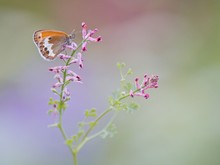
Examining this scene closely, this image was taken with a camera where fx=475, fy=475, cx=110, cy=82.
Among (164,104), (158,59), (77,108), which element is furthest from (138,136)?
(158,59)

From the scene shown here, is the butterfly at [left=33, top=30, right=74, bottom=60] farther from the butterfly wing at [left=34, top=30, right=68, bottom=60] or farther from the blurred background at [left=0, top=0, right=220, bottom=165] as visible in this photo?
the blurred background at [left=0, top=0, right=220, bottom=165]

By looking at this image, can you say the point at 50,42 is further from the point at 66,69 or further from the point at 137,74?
the point at 137,74

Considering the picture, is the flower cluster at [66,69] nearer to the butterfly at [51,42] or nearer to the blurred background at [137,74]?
the butterfly at [51,42]

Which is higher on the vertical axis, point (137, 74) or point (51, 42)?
point (137, 74)

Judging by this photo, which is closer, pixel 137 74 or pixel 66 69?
pixel 66 69

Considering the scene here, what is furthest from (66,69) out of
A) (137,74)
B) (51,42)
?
(137,74)

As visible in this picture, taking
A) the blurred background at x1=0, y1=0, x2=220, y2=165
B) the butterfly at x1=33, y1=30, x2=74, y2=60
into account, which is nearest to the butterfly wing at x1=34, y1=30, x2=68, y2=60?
the butterfly at x1=33, y1=30, x2=74, y2=60

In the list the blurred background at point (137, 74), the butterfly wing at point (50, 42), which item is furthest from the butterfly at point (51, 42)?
the blurred background at point (137, 74)
